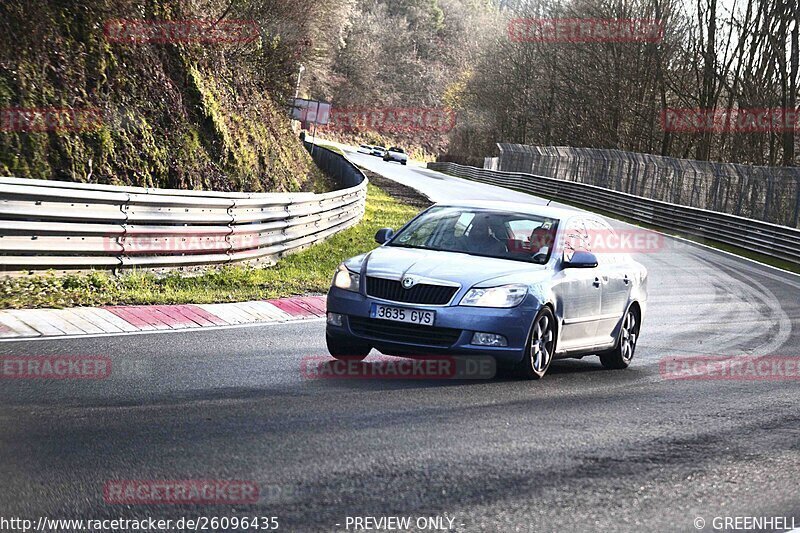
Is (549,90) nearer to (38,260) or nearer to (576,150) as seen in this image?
(576,150)

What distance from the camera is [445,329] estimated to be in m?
8.70

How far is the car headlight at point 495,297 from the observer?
879 centimetres

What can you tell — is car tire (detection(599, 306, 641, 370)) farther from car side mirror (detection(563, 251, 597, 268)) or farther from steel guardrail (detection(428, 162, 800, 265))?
steel guardrail (detection(428, 162, 800, 265))

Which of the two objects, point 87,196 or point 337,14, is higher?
point 337,14

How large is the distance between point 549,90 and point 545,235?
66.6m

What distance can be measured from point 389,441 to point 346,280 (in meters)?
3.00

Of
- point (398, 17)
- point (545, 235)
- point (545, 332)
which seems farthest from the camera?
point (398, 17)

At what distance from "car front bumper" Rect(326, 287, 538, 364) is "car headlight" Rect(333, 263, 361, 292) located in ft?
0.26

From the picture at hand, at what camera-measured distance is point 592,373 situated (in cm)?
1074

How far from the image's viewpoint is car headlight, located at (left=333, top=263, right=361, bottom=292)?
9.09 m

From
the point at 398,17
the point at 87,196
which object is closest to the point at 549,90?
the point at 87,196

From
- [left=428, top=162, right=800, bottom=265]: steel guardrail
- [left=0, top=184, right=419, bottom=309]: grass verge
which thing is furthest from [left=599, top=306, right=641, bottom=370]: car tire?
[left=428, top=162, right=800, bottom=265]: steel guardrail

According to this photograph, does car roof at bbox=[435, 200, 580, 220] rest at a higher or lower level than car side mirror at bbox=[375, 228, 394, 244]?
higher

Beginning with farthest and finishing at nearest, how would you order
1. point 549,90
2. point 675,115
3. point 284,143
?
point 549,90, point 675,115, point 284,143
